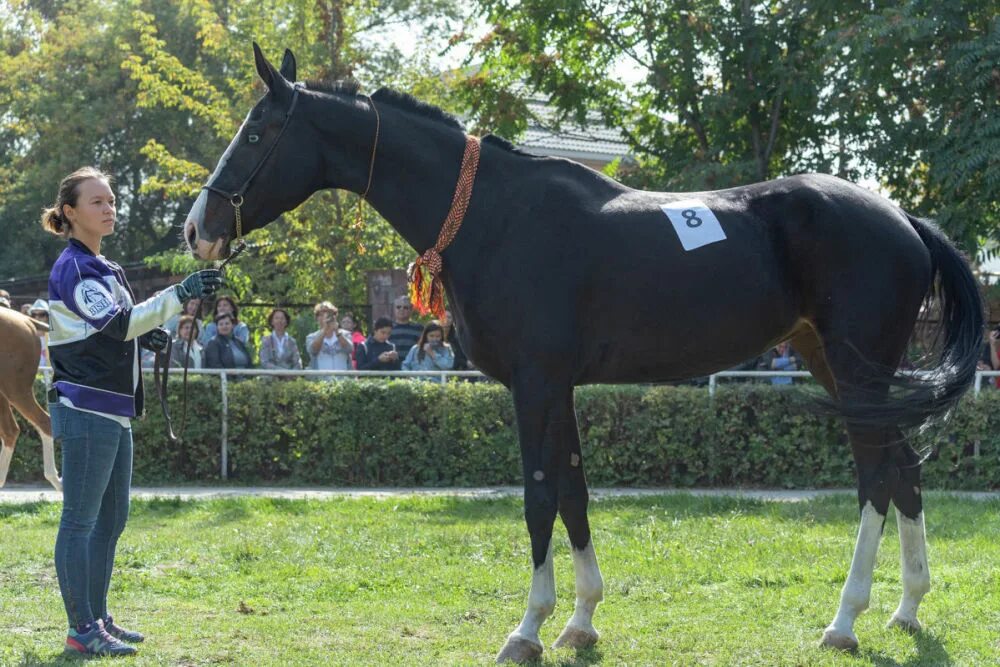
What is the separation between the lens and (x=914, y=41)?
1195cm

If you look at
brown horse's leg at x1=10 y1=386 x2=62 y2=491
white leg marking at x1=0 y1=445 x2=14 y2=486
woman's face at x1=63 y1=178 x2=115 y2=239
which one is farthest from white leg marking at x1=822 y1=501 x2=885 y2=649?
white leg marking at x1=0 y1=445 x2=14 y2=486

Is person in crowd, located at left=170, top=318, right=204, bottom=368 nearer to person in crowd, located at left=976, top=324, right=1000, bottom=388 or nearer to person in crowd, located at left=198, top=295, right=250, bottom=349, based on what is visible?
person in crowd, located at left=198, top=295, right=250, bottom=349

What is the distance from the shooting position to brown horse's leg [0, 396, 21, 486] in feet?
34.7

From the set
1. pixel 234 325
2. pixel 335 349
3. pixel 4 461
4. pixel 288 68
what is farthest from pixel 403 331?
pixel 288 68

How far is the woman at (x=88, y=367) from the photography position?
16.0 feet

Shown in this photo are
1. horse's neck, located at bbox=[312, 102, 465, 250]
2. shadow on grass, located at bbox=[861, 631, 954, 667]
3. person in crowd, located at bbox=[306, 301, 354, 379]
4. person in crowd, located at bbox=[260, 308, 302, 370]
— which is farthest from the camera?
person in crowd, located at bbox=[306, 301, 354, 379]

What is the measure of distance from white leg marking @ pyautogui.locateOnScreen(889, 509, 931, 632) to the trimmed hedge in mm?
5646

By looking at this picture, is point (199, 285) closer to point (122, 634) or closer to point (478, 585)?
point (122, 634)

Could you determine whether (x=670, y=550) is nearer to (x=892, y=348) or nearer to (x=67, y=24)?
(x=892, y=348)

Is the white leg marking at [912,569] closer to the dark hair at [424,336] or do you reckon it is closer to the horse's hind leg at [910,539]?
the horse's hind leg at [910,539]

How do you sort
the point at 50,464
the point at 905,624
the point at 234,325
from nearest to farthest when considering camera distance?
1. the point at 905,624
2. the point at 50,464
3. the point at 234,325

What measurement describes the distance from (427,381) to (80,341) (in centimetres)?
696

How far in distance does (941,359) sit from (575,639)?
2181 millimetres

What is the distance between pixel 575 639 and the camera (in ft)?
16.8
